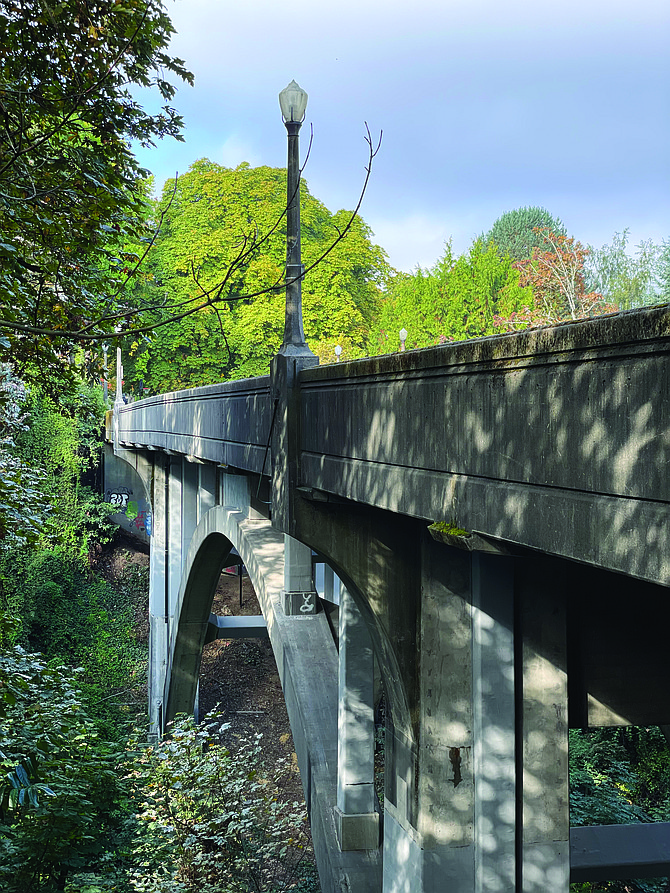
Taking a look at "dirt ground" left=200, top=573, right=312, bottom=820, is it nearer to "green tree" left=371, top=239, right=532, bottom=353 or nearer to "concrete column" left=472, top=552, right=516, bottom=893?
"green tree" left=371, top=239, right=532, bottom=353

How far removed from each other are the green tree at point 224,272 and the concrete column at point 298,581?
22089 millimetres

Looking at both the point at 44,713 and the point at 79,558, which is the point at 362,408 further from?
the point at 79,558

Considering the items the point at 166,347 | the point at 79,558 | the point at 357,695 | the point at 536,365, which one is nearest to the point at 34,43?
the point at 536,365

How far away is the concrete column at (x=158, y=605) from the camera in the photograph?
995 inches

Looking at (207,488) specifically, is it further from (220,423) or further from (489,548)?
(489,548)

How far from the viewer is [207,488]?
17.1 metres

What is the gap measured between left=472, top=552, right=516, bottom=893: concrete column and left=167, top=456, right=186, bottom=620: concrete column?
16.8 meters

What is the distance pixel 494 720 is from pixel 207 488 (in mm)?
12853

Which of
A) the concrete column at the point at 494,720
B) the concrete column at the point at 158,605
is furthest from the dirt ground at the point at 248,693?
the concrete column at the point at 494,720

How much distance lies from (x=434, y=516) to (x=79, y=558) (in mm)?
30328

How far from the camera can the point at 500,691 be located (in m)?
4.75

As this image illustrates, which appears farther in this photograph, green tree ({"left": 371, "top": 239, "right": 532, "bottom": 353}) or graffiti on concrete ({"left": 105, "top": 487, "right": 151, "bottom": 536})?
graffiti on concrete ({"left": 105, "top": 487, "right": 151, "bottom": 536})

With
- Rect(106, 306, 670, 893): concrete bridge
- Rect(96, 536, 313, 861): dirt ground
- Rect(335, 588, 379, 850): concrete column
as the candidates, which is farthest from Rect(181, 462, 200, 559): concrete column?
Rect(106, 306, 670, 893): concrete bridge

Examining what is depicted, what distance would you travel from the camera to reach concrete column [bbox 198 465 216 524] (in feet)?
55.0
